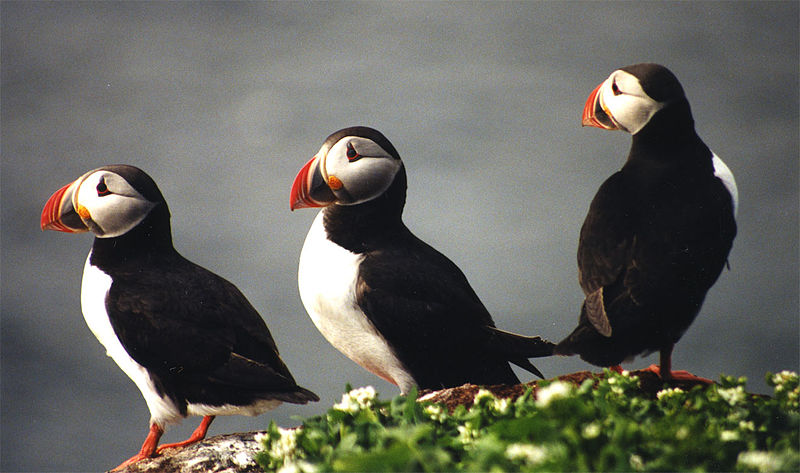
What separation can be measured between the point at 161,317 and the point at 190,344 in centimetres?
23

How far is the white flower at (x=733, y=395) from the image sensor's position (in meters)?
2.96

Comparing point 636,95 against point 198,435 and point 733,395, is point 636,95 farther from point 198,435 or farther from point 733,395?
point 198,435

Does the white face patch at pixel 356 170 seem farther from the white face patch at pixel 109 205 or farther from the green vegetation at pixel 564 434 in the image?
the green vegetation at pixel 564 434

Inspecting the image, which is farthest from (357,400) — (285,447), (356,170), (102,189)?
(102,189)

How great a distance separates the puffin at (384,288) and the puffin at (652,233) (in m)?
0.63

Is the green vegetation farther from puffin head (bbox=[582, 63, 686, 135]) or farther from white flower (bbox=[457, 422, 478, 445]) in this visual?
puffin head (bbox=[582, 63, 686, 135])

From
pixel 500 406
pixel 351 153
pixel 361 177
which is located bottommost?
pixel 500 406

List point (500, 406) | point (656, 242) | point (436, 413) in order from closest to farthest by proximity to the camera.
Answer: point (500, 406)
point (436, 413)
point (656, 242)

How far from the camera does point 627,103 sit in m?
4.48

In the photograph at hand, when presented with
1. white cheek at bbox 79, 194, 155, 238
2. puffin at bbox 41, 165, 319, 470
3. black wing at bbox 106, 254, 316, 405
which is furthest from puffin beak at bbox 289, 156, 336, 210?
→ white cheek at bbox 79, 194, 155, 238

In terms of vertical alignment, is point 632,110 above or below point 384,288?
above

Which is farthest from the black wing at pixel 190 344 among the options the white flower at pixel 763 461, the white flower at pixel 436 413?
the white flower at pixel 763 461

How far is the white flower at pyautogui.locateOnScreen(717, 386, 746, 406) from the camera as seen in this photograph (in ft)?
9.72

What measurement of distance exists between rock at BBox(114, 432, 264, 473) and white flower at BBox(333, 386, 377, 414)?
1220 millimetres
